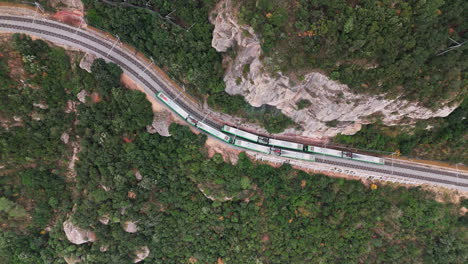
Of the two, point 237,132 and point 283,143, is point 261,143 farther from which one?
point 237,132

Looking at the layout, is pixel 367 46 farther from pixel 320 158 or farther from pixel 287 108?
pixel 320 158

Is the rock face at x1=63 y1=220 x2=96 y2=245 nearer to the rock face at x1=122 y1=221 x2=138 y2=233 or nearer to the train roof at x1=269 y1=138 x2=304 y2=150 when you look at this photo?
the rock face at x1=122 y1=221 x2=138 y2=233

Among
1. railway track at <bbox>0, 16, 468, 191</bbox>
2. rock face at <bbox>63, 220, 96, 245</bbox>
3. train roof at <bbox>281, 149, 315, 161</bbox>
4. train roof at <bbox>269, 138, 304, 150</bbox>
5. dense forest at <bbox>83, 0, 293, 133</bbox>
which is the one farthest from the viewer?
rock face at <bbox>63, 220, 96, 245</bbox>

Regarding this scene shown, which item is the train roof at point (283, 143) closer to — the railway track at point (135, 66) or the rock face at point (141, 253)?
→ the railway track at point (135, 66)

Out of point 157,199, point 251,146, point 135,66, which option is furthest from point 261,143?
point 135,66

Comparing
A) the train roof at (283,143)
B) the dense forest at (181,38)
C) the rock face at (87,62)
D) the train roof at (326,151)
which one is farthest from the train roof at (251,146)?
the rock face at (87,62)

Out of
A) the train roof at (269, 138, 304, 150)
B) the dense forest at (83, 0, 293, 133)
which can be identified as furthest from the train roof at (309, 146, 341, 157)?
the dense forest at (83, 0, 293, 133)

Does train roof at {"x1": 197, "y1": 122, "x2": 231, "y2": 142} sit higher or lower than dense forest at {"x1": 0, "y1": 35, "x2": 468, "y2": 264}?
higher
